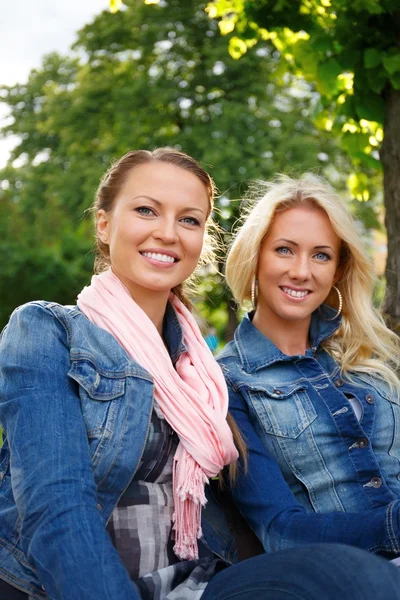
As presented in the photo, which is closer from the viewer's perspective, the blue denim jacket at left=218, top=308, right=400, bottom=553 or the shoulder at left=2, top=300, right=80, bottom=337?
the shoulder at left=2, top=300, right=80, bottom=337

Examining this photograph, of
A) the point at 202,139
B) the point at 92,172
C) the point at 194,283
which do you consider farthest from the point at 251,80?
the point at 194,283

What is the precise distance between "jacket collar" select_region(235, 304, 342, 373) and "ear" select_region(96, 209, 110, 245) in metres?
0.80

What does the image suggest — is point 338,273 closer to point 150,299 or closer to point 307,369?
point 307,369

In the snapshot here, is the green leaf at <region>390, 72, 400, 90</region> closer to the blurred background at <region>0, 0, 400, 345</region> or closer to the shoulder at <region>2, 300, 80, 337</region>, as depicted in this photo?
the shoulder at <region>2, 300, 80, 337</region>

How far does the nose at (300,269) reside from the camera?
132 inches

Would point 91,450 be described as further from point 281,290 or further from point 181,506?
point 281,290

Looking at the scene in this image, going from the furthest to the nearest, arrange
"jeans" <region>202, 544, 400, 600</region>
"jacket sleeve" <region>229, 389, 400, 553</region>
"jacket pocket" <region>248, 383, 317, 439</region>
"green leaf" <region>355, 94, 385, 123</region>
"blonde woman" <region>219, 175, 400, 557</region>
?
"green leaf" <region>355, 94, 385, 123</region> → "jacket pocket" <region>248, 383, 317, 439</region> → "blonde woman" <region>219, 175, 400, 557</region> → "jacket sleeve" <region>229, 389, 400, 553</region> → "jeans" <region>202, 544, 400, 600</region>

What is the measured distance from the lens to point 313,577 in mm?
1986

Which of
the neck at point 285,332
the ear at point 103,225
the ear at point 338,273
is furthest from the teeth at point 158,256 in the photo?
the ear at point 338,273

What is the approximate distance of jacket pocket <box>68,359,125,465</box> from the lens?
242cm

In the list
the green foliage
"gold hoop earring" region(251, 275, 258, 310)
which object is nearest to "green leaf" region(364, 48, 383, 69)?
the green foliage

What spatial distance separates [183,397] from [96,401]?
32cm

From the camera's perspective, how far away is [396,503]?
264 cm

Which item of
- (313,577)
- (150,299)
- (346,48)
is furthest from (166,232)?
(346,48)
